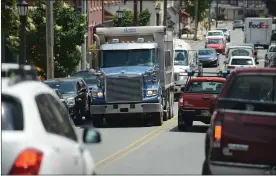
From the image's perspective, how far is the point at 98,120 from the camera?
24.7 meters

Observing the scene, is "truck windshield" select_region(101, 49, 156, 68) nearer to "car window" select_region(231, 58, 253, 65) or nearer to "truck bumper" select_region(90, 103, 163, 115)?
"truck bumper" select_region(90, 103, 163, 115)

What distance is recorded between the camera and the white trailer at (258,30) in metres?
76.6

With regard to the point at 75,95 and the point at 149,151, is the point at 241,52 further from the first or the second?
the point at 149,151

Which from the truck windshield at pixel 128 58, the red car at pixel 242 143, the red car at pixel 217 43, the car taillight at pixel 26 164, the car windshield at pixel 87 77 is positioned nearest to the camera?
the car taillight at pixel 26 164

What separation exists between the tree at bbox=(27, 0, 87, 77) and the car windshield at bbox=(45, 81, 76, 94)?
903 centimetres

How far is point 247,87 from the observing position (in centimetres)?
1142

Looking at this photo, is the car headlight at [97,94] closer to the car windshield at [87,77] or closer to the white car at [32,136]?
the car windshield at [87,77]

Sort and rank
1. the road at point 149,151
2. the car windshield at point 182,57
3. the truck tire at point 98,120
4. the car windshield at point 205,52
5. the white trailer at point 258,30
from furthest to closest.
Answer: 1. the white trailer at point 258,30
2. the car windshield at point 205,52
3. the car windshield at point 182,57
4. the truck tire at point 98,120
5. the road at point 149,151

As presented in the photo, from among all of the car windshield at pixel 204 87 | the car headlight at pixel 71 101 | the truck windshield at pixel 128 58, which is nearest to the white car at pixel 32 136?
the car windshield at pixel 204 87

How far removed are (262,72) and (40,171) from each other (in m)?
5.72

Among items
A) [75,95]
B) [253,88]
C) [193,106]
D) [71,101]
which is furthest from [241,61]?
[253,88]

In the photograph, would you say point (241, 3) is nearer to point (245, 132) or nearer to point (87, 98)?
point (87, 98)

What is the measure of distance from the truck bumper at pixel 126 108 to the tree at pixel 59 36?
12380mm

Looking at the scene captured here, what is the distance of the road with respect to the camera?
47.6 feet
